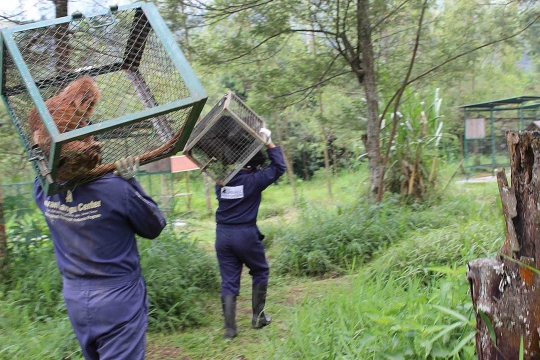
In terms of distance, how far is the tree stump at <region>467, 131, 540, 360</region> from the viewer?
85.7 inches

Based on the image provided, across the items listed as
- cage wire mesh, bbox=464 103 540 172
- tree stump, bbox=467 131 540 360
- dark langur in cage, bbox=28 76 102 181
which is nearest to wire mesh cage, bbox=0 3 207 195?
dark langur in cage, bbox=28 76 102 181

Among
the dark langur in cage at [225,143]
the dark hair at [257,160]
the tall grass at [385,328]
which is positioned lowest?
the tall grass at [385,328]

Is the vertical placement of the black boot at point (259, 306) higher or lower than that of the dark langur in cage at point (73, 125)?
lower

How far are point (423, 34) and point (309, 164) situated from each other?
1258cm

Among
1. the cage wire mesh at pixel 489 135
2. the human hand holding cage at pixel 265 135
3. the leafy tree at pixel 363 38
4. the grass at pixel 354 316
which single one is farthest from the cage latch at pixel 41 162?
the cage wire mesh at pixel 489 135

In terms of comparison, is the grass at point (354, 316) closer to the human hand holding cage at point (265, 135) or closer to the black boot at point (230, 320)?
the black boot at point (230, 320)

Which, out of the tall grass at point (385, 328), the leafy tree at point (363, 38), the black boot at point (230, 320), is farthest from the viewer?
the leafy tree at point (363, 38)

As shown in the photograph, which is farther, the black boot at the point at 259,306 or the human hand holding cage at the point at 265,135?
the black boot at the point at 259,306

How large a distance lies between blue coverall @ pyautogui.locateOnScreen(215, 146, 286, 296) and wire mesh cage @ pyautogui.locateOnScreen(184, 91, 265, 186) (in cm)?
14

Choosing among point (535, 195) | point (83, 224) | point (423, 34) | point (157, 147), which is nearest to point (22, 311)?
point (83, 224)

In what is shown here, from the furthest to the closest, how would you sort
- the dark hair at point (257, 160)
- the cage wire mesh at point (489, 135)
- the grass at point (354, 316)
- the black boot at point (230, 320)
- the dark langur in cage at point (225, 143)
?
1. the cage wire mesh at point (489, 135)
2. the dark hair at point (257, 160)
3. the dark langur in cage at point (225, 143)
4. the black boot at point (230, 320)
5. the grass at point (354, 316)

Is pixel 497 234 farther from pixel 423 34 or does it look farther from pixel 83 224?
pixel 423 34

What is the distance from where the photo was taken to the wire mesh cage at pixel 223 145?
4.36 metres

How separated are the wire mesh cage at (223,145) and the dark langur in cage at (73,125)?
2.04 m
